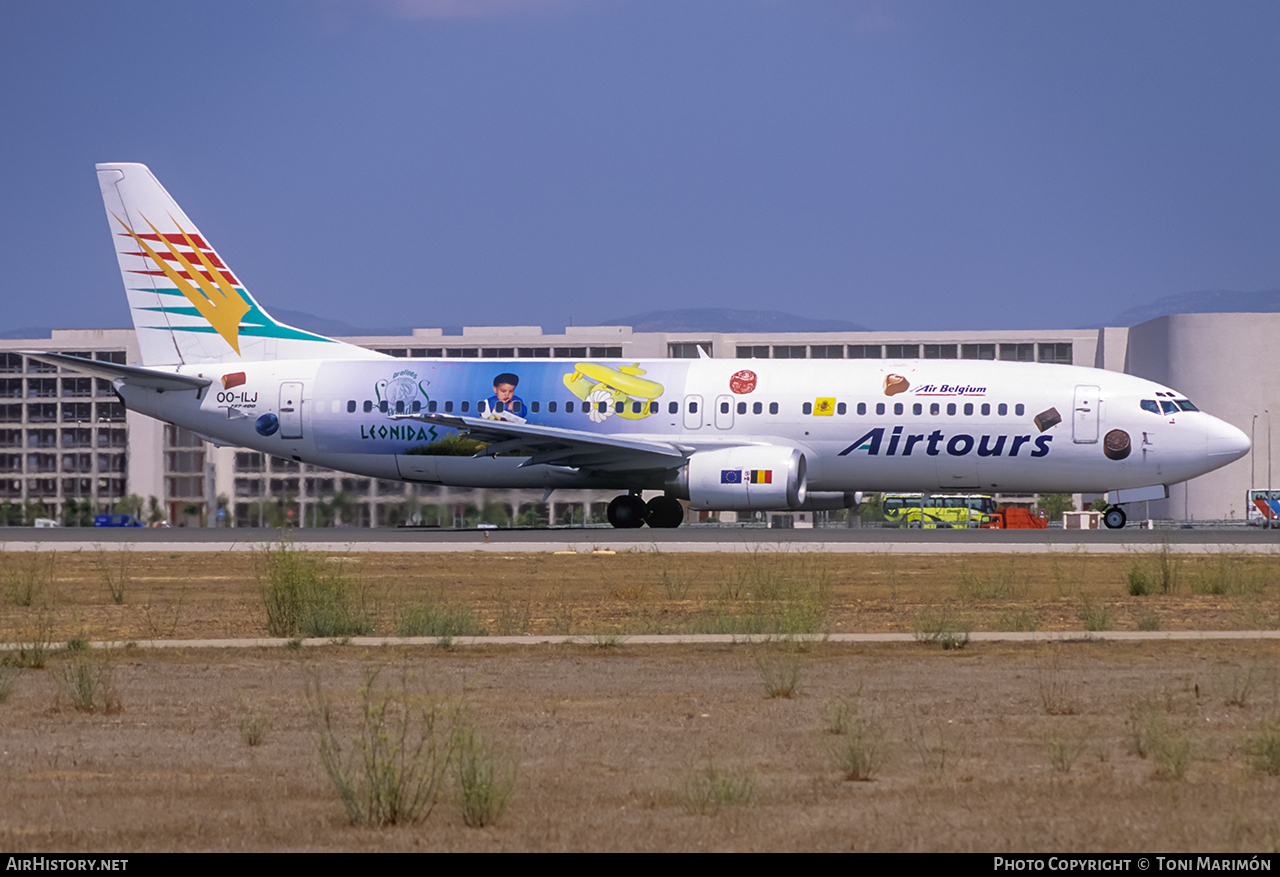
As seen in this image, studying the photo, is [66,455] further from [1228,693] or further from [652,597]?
[1228,693]

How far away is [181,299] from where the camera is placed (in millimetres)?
41188

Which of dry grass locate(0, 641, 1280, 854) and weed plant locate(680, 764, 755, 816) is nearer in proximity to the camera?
dry grass locate(0, 641, 1280, 854)

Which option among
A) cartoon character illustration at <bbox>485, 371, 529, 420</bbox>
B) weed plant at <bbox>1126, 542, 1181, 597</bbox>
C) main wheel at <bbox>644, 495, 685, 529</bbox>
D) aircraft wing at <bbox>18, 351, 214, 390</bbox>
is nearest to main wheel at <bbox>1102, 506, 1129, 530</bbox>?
main wheel at <bbox>644, 495, 685, 529</bbox>

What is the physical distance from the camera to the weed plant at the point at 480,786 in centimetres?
754

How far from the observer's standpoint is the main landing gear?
3844 centimetres

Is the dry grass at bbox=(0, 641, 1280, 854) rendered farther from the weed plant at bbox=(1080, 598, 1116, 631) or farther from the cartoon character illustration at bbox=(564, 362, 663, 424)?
the cartoon character illustration at bbox=(564, 362, 663, 424)

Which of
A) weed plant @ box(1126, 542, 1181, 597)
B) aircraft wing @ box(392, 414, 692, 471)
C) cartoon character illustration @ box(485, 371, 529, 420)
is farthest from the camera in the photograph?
cartoon character illustration @ box(485, 371, 529, 420)

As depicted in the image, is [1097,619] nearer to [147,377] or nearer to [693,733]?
[693,733]

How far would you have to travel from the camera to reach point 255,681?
42.5 feet

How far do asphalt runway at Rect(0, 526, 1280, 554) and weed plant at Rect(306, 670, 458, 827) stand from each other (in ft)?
60.5
